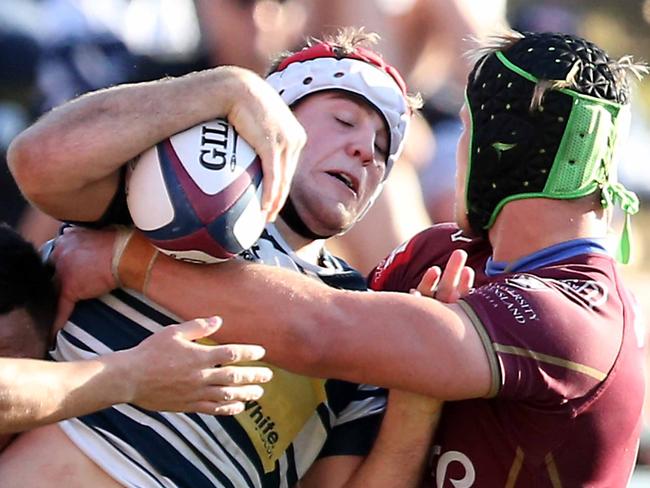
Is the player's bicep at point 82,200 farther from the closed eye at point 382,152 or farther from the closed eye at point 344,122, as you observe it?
the closed eye at point 382,152

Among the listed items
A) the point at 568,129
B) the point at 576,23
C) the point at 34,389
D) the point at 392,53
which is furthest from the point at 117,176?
the point at 576,23

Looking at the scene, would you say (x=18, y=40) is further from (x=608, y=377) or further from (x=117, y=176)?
(x=608, y=377)

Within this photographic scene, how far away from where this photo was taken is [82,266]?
322 cm

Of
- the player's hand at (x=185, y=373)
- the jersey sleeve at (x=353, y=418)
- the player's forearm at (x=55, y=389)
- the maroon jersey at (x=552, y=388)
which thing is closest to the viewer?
the player's forearm at (x=55, y=389)

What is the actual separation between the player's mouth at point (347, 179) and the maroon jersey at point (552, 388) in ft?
1.66

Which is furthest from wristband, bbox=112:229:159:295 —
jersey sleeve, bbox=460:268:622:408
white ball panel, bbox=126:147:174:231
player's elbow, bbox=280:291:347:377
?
jersey sleeve, bbox=460:268:622:408

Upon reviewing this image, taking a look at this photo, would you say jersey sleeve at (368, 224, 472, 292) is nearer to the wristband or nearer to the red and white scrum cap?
the red and white scrum cap

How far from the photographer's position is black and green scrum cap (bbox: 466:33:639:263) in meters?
3.33

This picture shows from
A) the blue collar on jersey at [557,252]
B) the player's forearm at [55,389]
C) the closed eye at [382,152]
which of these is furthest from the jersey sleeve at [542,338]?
the player's forearm at [55,389]

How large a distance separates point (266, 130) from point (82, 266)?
2.07 ft

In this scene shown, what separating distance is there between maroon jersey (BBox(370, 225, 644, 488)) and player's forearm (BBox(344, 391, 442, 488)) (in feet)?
0.26

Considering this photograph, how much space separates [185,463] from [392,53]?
8.76 feet

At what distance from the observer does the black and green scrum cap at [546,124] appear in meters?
3.33

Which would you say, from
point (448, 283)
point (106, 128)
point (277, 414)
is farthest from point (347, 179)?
point (106, 128)
